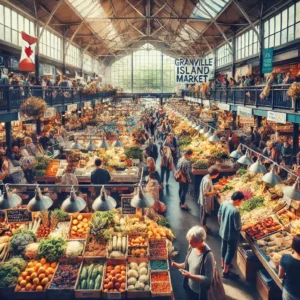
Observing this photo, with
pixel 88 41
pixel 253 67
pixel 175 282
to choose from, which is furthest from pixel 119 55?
pixel 175 282

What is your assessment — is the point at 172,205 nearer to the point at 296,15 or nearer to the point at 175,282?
the point at 175,282

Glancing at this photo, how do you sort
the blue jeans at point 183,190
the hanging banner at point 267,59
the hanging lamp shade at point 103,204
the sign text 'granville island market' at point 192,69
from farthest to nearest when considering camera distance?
the sign text 'granville island market' at point 192,69 → the hanging banner at point 267,59 → the blue jeans at point 183,190 → the hanging lamp shade at point 103,204

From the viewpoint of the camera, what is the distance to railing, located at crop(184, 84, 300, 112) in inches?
385

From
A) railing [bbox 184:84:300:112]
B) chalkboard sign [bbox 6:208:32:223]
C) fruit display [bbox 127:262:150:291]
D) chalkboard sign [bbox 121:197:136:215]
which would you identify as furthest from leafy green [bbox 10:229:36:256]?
railing [bbox 184:84:300:112]

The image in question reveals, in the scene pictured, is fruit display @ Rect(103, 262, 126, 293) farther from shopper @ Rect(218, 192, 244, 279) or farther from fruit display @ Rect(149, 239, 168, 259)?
shopper @ Rect(218, 192, 244, 279)

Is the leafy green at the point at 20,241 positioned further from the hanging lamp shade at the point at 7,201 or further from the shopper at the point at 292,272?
the shopper at the point at 292,272

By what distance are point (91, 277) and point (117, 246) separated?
0.77 meters

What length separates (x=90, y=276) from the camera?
5125mm

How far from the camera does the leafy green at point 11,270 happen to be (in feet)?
15.8

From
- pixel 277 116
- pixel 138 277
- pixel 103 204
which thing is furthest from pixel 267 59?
pixel 103 204

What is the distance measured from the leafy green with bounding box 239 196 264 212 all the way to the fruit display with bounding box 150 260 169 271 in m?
2.64

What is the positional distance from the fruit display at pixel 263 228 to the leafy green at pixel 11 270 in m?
3.82

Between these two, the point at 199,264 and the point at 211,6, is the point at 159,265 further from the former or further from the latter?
the point at 211,6

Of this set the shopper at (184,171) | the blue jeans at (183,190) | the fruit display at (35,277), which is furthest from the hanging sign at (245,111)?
the fruit display at (35,277)
